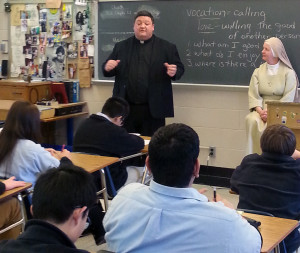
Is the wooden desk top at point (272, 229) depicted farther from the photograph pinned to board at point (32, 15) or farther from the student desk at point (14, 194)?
the photograph pinned to board at point (32, 15)

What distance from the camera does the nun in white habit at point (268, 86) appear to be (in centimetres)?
511

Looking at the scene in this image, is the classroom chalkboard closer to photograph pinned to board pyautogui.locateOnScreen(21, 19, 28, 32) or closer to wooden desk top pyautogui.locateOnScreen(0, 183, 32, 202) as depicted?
photograph pinned to board pyautogui.locateOnScreen(21, 19, 28, 32)

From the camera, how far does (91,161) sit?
360 cm

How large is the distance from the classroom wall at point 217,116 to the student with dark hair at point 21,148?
282cm

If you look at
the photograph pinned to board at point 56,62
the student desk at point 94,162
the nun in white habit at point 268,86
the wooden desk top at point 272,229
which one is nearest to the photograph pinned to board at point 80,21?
the photograph pinned to board at point 56,62

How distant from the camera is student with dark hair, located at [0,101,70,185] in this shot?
124 inches

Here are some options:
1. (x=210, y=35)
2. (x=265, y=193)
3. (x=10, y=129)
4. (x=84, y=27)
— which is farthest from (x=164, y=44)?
(x=265, y=193)

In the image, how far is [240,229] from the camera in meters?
1.70

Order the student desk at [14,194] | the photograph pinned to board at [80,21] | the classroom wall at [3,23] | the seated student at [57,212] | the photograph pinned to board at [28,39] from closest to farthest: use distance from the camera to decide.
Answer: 1. the seated student at [57,212]
2. the student desk at [14,194]
3. the photograph pinned to board at [80,21]
4. the photograph pinned to board at [28,39]
5. the classroom wall at [3,23]

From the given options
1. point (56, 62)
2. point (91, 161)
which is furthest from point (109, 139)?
point (56, 62)

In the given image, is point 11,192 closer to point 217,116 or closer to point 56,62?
point 217,116

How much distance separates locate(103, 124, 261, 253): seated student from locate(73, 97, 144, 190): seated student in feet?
6.94

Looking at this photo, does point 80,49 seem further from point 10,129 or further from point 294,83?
point 10,129

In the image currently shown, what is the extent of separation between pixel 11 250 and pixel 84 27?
5.01 metres
